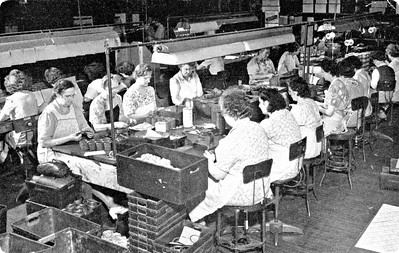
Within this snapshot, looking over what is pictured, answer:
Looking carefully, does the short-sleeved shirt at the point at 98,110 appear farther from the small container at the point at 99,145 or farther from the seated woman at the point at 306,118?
the seated woman at the point at 306,118

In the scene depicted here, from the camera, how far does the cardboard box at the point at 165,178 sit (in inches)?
139

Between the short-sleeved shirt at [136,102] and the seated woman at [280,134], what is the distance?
213cm

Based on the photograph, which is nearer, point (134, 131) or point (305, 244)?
point (305, 244)

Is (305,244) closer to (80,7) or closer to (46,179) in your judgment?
(46,179)

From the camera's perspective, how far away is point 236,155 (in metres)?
4.04

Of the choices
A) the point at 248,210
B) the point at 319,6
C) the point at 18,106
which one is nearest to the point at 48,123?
the point at 18,106

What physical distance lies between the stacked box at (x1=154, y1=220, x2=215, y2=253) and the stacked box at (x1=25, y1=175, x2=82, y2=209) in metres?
1.32

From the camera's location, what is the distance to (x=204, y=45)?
5.54 m

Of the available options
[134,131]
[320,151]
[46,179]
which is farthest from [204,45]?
[46,179]

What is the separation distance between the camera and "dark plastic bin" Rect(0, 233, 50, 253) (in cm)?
361

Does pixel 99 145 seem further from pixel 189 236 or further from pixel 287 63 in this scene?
pixel 287 63

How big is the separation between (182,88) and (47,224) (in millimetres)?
3865

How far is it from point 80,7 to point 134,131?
627cm

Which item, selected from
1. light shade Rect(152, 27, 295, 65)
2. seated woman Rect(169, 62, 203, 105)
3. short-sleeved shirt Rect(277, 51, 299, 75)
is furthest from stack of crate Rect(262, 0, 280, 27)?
seated woman Rect(169, 62, 203, 105)
